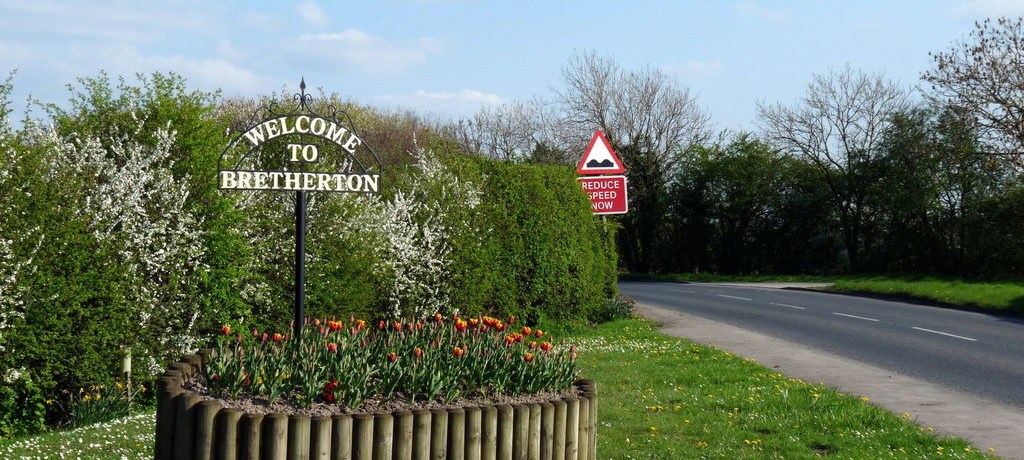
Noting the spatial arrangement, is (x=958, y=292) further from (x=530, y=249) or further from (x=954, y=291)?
(x=530, y=249)

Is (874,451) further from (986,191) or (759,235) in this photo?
(759,235)

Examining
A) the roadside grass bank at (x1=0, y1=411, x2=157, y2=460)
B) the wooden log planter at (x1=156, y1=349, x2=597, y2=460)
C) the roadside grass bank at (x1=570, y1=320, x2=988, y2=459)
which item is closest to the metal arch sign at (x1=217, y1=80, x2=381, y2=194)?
the roadside grass bank at (x1=0, y1=411, x2=157, y2=460)

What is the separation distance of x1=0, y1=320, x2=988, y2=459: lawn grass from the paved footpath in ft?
1.43

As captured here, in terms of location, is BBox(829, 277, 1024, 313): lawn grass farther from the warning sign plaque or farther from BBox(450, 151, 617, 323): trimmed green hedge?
BBox(450, 151, 617, 323): trimmed green hedge

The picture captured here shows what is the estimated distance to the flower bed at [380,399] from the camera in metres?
4.76

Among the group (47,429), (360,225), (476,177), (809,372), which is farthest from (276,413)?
(476,177)

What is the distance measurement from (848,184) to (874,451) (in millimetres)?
38101

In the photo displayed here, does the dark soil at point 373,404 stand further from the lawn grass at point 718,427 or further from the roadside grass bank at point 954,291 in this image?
A: the roadside grass bank at point 954,291

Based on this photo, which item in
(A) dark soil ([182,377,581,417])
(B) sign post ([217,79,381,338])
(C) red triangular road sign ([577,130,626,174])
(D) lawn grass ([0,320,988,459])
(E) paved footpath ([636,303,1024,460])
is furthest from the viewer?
(C) red triangular road sign ([577,130,626,174])

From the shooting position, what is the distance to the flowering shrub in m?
5.41

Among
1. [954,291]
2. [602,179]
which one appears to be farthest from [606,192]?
[954,291]

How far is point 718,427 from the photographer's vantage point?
777cm

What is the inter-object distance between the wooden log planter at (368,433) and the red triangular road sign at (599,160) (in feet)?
41.5

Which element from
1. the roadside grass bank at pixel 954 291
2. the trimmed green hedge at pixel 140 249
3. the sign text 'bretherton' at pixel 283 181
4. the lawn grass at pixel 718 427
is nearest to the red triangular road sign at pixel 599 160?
the trimmed green hedge at pixel 140 249
